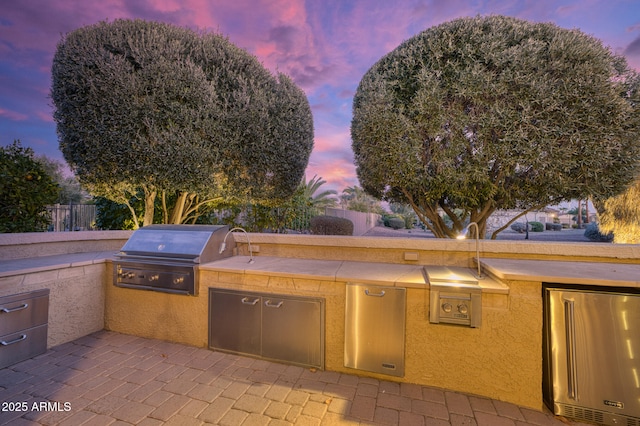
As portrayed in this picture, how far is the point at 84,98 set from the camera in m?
4.74

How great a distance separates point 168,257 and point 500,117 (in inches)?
230

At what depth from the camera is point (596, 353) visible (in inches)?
76.4

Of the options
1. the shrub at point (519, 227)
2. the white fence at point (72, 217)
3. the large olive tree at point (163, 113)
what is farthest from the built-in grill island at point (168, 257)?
the shrub at point (519, 227)

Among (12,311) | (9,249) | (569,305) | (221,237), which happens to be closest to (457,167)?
(569,305)

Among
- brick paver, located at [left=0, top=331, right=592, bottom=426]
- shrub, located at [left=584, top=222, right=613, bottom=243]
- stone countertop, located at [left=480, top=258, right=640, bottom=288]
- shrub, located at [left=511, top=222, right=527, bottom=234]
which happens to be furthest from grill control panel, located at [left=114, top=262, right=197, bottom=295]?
shrub, located at [left=511, top=222, right=527, bottom=234]

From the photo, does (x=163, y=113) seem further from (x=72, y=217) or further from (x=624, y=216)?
(x=624, y=216)

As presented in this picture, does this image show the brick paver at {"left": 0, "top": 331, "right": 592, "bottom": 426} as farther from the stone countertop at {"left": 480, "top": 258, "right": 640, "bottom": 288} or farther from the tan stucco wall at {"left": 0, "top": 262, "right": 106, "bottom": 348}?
the stone countertop at {"left": 480, "top": 258, "right": 640, "bottom": 288}

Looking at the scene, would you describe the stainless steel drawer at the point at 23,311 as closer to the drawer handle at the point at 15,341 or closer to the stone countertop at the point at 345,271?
the drawer handle at the point at 15,341

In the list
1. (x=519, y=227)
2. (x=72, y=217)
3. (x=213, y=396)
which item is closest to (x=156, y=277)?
(x=213, y=396)

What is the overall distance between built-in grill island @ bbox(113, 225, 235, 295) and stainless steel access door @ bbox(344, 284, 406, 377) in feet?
6.14

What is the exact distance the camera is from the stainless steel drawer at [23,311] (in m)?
2.51

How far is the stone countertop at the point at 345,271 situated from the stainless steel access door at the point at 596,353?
0.47 metres

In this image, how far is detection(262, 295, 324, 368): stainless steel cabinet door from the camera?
261 cm

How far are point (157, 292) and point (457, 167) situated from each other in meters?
5.45
